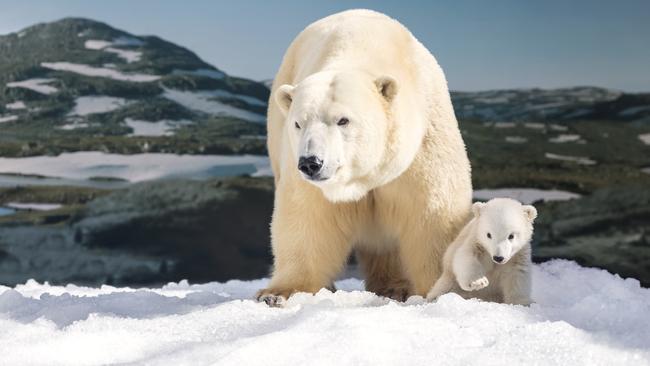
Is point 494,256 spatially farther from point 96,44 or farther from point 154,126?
point 96,44

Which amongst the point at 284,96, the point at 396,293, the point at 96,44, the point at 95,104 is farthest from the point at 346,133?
the point at 96,44

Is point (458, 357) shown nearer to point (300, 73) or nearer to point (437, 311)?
point (437, 311)

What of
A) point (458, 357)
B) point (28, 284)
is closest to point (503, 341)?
point (458, 357)

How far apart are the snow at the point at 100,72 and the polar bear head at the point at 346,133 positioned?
36.4ft

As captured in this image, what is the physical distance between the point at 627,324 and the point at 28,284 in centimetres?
435

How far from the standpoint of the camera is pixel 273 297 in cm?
409

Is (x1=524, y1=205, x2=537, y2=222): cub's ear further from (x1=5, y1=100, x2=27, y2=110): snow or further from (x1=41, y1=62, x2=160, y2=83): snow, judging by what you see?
(x1=5, y1=100, x2=27, y2=110): snow

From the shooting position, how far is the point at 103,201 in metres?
12.5

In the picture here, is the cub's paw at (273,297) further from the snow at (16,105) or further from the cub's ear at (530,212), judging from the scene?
the snow at (16,105)

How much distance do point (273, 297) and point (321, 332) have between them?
3.42 ft

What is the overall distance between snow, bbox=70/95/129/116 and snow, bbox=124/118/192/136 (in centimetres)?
50

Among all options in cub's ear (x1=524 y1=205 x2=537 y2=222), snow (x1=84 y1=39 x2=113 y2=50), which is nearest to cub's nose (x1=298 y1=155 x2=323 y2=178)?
cub's ear (x1=524 y1=205 x2=537 y2=222)

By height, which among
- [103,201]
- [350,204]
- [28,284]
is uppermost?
[350,204]

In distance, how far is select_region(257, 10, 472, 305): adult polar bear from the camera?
3746 mm
